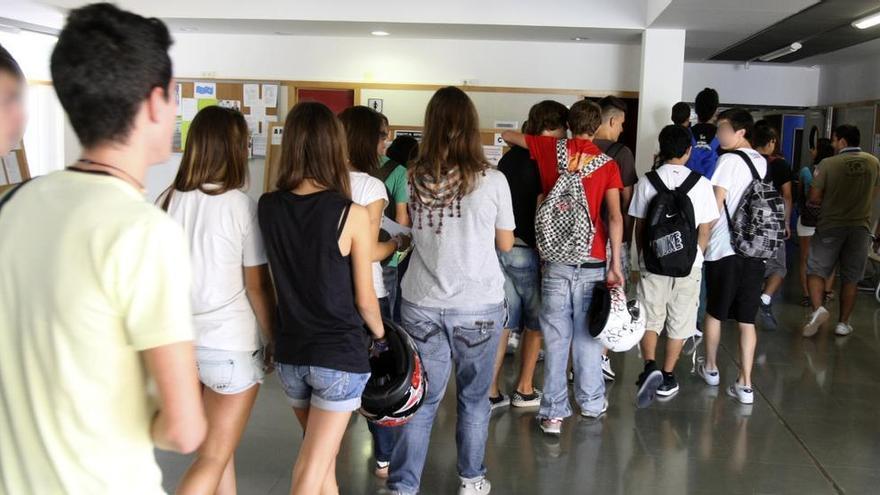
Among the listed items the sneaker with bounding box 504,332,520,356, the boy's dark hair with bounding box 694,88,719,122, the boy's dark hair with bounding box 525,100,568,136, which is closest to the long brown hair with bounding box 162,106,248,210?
the boy's dark hair with bounding box 525,100,568,136

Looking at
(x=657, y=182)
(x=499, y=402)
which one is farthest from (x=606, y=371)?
(x=657, y=182)

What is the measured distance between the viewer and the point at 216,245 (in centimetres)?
252

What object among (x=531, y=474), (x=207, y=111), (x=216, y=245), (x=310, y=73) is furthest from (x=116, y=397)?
(x=310, y=73)

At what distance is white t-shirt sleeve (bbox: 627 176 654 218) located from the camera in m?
4.42

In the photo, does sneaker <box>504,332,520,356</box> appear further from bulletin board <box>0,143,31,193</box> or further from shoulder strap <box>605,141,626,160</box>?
bulletin board <box>0,143,31,193</box>

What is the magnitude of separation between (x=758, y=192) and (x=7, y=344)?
167 inches

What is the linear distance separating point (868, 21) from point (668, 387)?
16.4 ft

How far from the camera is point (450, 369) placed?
3164 millimetres

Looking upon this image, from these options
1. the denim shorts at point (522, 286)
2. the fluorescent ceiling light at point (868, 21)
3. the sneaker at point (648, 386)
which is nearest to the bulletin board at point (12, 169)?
the denim shorts at point (522, 286)

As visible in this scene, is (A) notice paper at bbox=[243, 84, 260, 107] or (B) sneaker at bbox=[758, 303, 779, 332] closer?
(B) sneaker at bbox=[758, 303, 779, 332]

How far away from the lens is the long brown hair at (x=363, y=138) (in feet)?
10.6

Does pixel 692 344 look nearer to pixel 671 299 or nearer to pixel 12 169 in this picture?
pixel 671 299

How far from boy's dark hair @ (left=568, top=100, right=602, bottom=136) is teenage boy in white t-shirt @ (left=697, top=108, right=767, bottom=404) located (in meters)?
1.03

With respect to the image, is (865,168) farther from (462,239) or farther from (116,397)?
(116,397)
